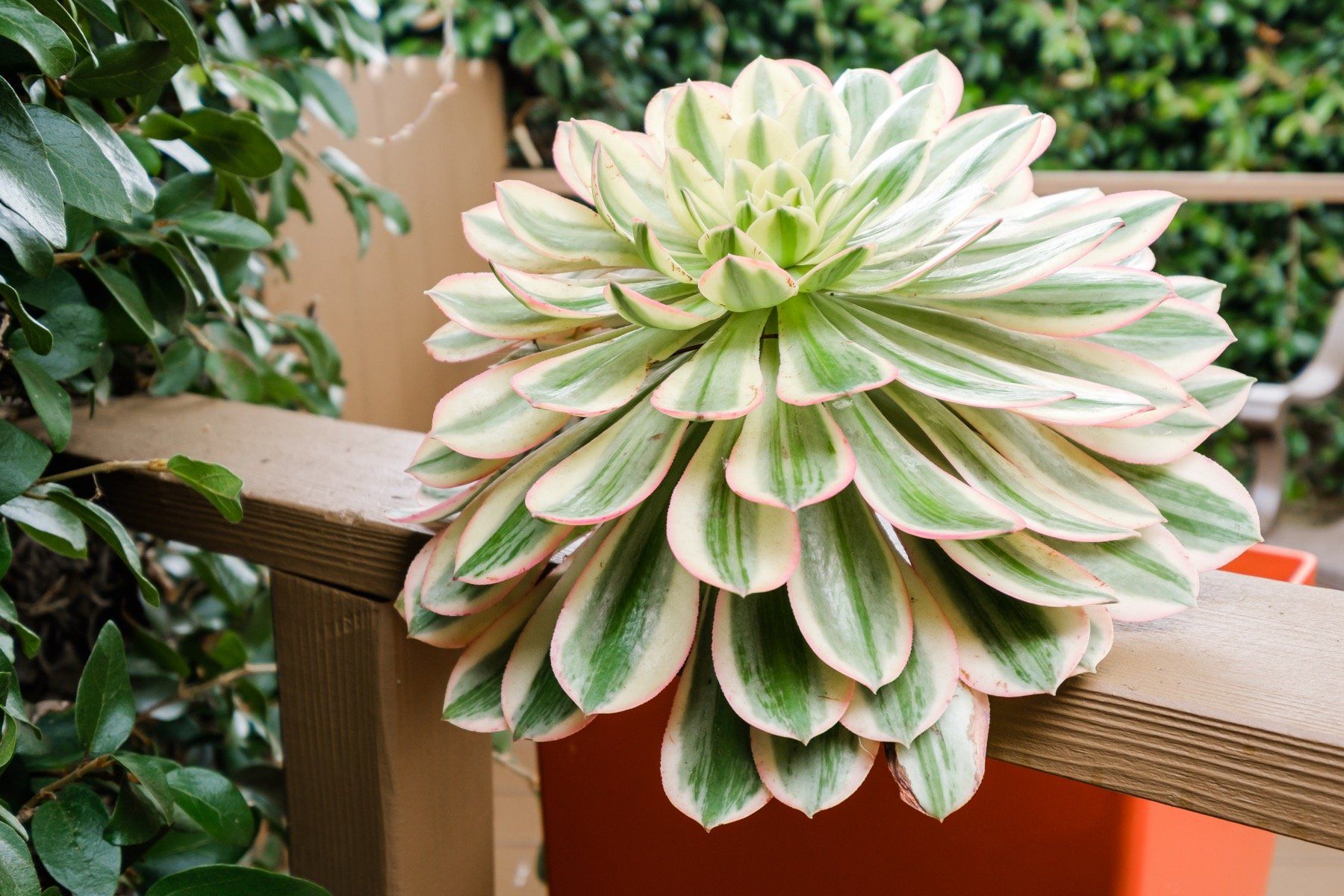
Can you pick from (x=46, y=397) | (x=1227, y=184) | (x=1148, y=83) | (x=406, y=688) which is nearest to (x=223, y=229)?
(x=46, y=397)

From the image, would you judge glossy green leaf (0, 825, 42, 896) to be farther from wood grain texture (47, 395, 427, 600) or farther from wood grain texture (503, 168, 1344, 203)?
wood grain texture (503, 168, 1344, 203)

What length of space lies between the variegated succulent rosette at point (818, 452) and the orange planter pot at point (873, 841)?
0.09 metres

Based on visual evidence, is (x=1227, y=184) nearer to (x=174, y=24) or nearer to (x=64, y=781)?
(x=174, y=24)

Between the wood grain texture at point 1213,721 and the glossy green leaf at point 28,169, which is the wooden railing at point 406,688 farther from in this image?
the glossy green leaf at point 28,169

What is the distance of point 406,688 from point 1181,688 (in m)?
0.38

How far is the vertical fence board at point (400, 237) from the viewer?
2.35 m

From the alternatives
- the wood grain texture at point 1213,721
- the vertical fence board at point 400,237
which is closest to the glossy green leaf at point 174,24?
the wood grain texture at point 1213,721

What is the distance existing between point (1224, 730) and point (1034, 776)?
0.09 m

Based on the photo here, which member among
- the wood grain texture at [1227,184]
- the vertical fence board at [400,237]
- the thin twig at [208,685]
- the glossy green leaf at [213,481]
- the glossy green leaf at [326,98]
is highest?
the glossy green leaf at [326,98]

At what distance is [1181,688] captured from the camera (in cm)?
37

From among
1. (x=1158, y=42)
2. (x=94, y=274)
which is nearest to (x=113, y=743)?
(x=94, y=274)

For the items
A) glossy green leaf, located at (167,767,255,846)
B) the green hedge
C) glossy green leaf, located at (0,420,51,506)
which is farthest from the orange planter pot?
the green hedge

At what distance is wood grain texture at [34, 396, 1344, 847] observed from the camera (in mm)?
344

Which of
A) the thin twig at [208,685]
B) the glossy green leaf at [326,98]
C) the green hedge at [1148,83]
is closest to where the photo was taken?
the thin twig at [208,685]
